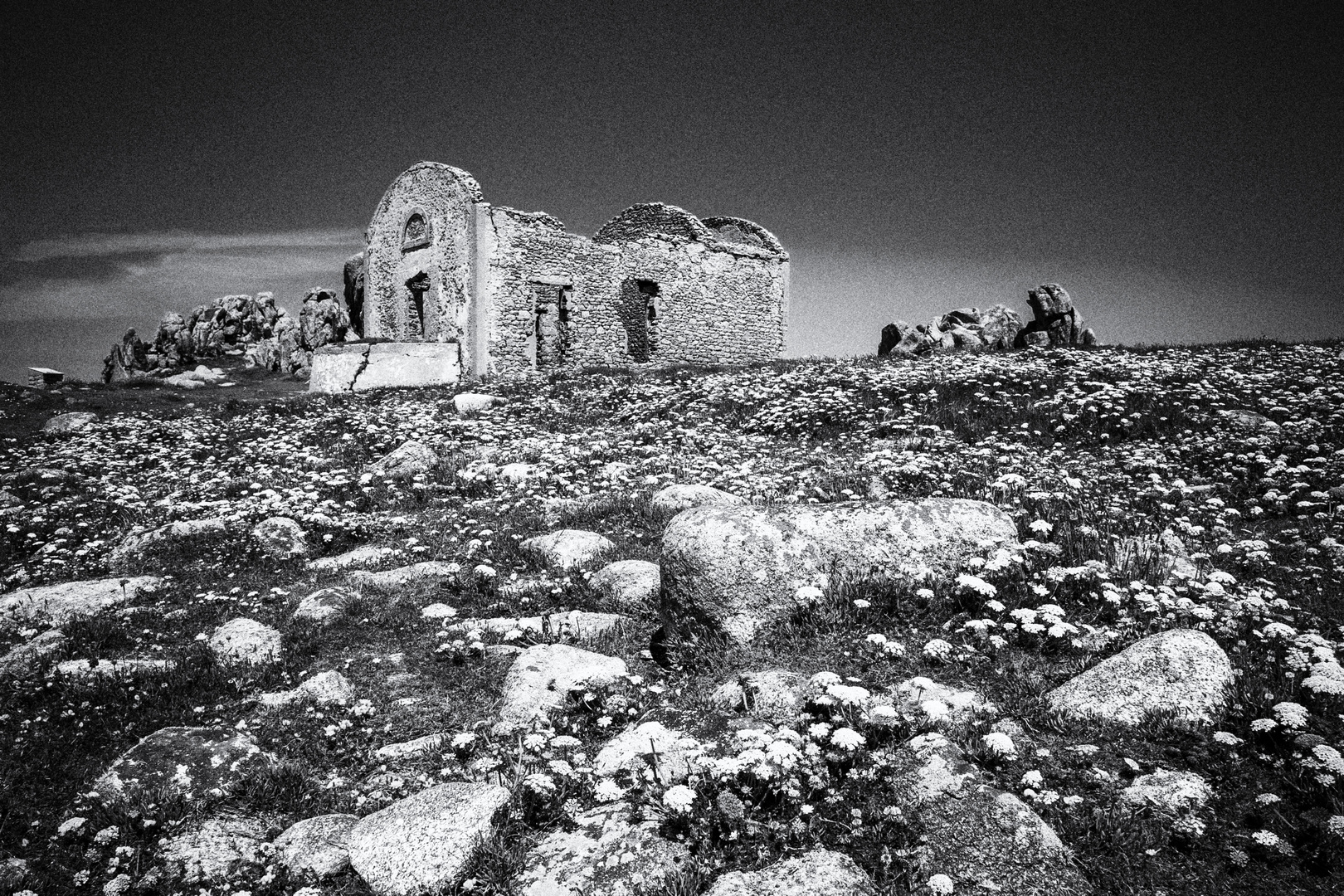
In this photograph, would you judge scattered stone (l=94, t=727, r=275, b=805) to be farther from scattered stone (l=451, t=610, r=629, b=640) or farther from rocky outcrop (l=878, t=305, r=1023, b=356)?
rocky outcrop (l=878, t=305, r=1023, b=356)

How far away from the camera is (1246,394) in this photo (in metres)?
12.7

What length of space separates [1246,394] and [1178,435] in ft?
10.2

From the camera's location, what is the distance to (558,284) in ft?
86.6

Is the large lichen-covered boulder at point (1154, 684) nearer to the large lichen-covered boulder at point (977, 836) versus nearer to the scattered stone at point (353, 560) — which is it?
the large lichen-covered boulder at point (977, 836)

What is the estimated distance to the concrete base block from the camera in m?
22.6

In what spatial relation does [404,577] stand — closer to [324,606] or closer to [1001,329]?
[324,606]

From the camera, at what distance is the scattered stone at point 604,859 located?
3.03 m

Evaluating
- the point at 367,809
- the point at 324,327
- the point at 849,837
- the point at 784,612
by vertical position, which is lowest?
the point at 367,809

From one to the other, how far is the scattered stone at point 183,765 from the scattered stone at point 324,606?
1.87m

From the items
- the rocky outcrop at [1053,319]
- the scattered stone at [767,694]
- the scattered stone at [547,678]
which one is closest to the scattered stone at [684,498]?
the scattered stone at [547,678]

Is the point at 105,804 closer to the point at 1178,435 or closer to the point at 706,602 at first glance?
the point at 706,602

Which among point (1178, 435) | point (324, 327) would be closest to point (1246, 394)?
point (1178, 435)

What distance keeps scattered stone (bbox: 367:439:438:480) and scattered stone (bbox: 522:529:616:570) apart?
14.6 ft

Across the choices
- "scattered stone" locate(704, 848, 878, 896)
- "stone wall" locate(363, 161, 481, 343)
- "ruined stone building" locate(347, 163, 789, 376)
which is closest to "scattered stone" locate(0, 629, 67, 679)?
"scattered stone" locate(704, 848, 878, 896)
